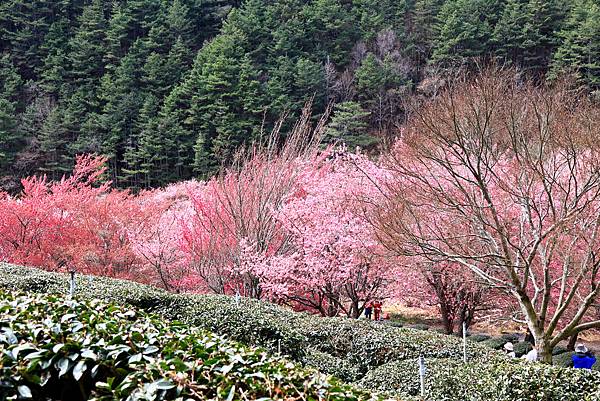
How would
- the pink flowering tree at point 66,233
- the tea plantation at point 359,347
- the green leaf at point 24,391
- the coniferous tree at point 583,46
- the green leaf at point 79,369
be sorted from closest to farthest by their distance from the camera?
the green leaf at point 24,391 < the green leaf at point 79,369 < the tea plantation at point 359,347 < the pink flowering tree at point 66,233 < the coniferous tree at point 583,46

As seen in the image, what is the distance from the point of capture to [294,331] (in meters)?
6.19

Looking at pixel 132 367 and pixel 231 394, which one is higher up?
pixel 231 394

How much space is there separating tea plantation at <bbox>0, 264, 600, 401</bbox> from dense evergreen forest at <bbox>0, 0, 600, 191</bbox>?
15.5m

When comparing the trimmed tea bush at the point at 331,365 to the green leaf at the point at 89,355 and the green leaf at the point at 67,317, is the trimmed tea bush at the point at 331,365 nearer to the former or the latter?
the green leaf at the point at 67,317

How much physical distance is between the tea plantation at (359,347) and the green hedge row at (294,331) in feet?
0.04

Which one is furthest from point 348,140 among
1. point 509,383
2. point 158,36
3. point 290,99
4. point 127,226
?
point 509,383

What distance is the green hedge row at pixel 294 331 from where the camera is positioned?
20.0ft

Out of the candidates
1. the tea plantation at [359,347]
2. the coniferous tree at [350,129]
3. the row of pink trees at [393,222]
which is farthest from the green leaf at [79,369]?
the coniferous tree at [350,129]

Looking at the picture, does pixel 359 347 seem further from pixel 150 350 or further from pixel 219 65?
pixel 219 65

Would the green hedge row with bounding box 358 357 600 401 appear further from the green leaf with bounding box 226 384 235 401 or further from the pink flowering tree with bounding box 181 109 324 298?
the pink flowering tree with bounding box 181 109 324 298

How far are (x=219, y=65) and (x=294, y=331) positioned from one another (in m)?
22.8

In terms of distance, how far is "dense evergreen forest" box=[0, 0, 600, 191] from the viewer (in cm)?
2564

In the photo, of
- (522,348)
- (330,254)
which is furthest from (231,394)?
(522,348)

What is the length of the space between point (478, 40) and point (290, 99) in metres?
11.0
